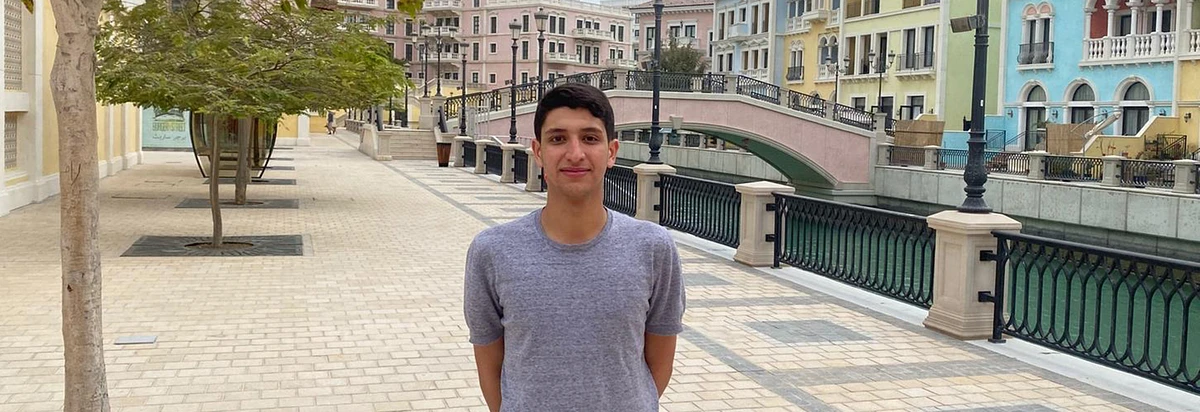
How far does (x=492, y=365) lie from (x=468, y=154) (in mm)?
33030

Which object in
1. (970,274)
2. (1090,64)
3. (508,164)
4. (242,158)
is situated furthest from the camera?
(1090,64)

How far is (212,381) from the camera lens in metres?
7.30

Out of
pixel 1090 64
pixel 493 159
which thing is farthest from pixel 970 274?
pixel 1090 64

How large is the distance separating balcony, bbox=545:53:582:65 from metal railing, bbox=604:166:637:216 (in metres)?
75.0

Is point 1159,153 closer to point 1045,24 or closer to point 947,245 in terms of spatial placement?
point 1045,24

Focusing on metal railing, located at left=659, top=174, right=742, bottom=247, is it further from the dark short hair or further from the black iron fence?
the black iron fence

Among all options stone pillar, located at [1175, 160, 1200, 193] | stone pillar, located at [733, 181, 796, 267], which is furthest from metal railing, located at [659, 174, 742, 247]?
stone pillar, located at [1175, 160, 1200, 193]

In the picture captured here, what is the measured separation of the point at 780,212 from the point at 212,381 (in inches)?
294

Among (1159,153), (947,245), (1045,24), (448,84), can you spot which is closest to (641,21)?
(448,84)

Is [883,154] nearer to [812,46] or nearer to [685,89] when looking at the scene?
[685,89]

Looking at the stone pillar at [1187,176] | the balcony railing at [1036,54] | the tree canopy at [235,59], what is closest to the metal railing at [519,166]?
the tree canopy at [235,59]

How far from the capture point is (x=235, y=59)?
14594mm

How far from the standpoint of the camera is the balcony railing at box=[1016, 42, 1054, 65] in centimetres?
4138

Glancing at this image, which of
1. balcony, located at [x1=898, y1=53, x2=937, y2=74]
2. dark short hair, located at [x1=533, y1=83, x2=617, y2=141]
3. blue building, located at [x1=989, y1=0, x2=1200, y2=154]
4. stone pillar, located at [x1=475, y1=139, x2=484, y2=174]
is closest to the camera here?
dark short hair, located at [x1=533, y1=83, x2=617, y2=141]
